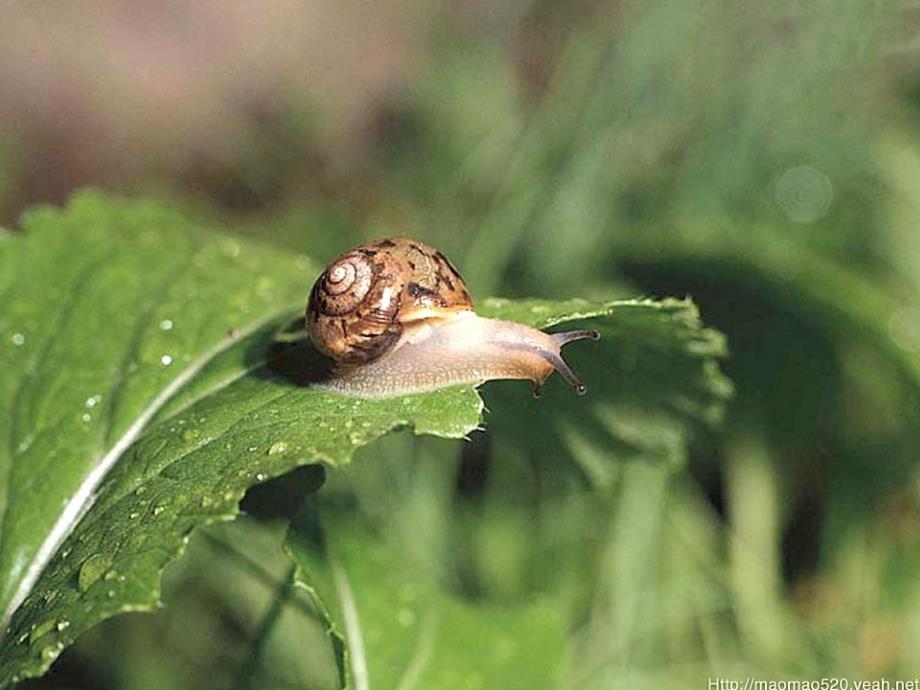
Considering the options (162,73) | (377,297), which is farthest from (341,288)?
(162,73)

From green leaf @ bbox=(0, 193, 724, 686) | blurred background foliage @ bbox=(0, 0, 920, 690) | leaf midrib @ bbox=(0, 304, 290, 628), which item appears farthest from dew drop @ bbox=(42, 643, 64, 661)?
blurred background foliage @ bbox=(0, 0, 920, 690)

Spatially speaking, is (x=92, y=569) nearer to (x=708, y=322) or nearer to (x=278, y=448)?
(x=278, y=448)

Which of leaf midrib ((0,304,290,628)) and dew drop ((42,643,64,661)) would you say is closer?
dew drop ((42,643,64,661))

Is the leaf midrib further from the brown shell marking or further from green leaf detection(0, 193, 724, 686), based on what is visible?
the brown shell marking

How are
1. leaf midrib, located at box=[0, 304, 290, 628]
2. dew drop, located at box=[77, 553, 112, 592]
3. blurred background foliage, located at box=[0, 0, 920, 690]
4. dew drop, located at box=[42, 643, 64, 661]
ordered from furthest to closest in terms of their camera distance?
blurred background foliage, located at box=[0, 0, 920, 690] < leaf midrib, located at box=[0, 304, 290, 628] < dew drop, located at box=[77, 553, 112, 592] < dew drop, located at box=[42, 643, 64, 661]

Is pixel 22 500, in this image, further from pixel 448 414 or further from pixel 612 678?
pixel 612 678

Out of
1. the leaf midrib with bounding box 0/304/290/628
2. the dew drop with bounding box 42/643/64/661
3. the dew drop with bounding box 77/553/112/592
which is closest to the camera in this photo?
the dew drop with bounding box 42/643/64/661

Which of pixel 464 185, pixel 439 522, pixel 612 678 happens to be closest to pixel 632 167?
pixel 464 185

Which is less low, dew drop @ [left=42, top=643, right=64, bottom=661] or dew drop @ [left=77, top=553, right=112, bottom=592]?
dew drop @ [left=77, top=553, right=112, bottom=592]

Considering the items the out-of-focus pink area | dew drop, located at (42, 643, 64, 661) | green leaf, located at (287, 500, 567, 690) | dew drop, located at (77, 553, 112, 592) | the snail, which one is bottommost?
dew drop, located at (42, 643, 64, 661)
